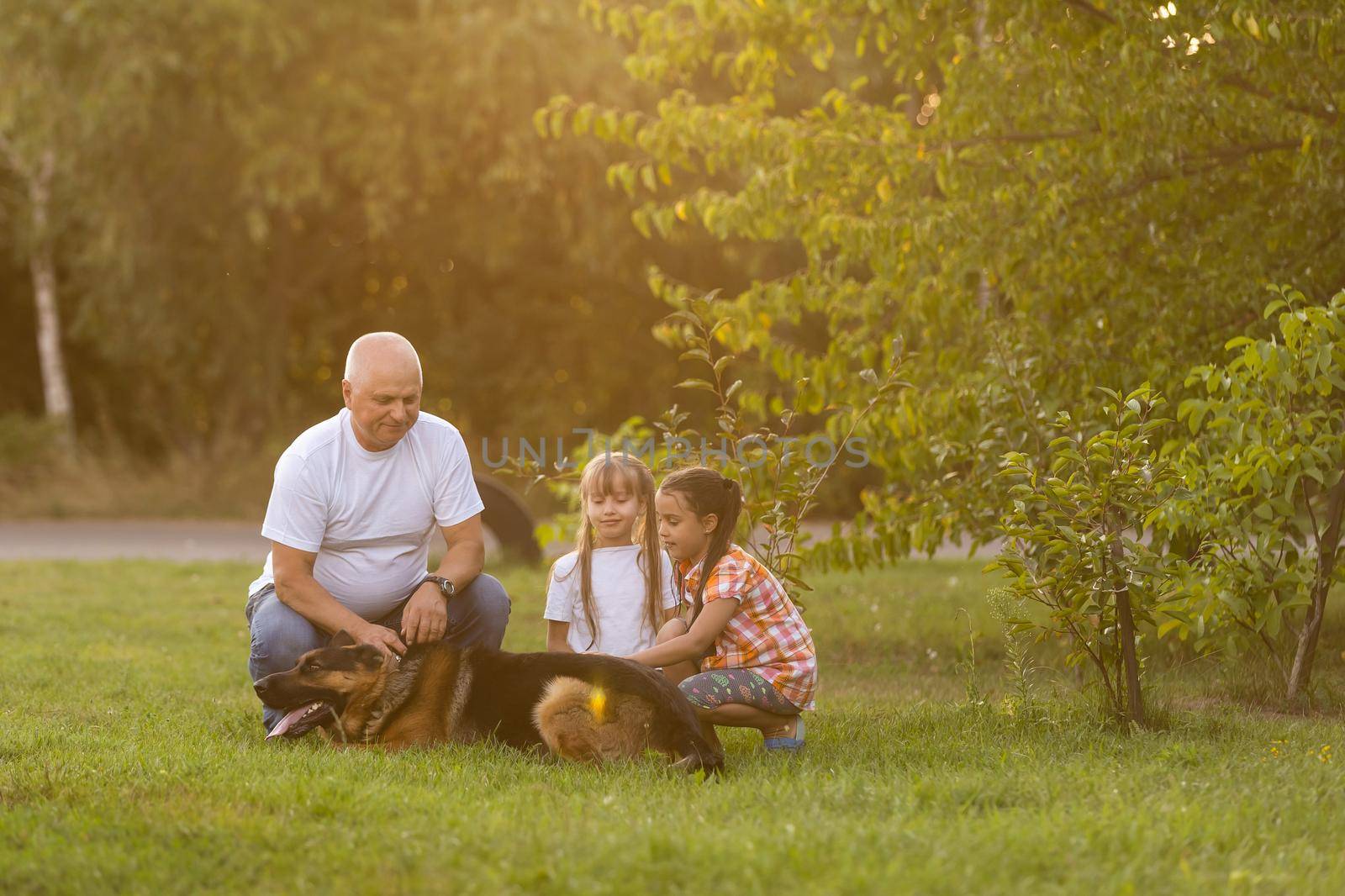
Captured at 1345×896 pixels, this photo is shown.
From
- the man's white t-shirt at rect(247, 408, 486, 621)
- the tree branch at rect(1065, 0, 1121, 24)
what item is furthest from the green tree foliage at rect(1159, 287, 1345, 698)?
the man's white t-shirt at rect(247, 408, 486, 621)

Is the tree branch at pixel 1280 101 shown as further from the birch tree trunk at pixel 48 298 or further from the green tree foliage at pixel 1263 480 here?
the birch tree trunk at pixel 48 298

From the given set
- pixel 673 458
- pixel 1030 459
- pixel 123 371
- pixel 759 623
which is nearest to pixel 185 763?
pixel 759 623

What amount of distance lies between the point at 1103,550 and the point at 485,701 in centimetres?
242

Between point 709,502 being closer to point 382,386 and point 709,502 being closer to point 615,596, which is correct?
point 615,596

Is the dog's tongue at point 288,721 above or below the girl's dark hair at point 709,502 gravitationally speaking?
below

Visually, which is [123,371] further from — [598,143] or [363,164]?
[598,143]

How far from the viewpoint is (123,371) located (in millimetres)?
24250

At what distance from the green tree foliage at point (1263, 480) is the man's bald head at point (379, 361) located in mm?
3014

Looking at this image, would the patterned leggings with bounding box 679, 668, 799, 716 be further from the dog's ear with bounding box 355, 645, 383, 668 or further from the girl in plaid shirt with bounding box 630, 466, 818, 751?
the dog's ear with bounding box 355, 645, 383, 668

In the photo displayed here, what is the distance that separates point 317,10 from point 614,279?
668cm

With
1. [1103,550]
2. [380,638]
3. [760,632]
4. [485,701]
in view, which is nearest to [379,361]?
[380,638]

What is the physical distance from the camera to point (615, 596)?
18.6 ft

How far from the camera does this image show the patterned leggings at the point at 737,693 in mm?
5203

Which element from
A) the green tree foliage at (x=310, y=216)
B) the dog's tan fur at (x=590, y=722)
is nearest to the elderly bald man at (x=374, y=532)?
the dog's tan fur at (x=590, y=722)
